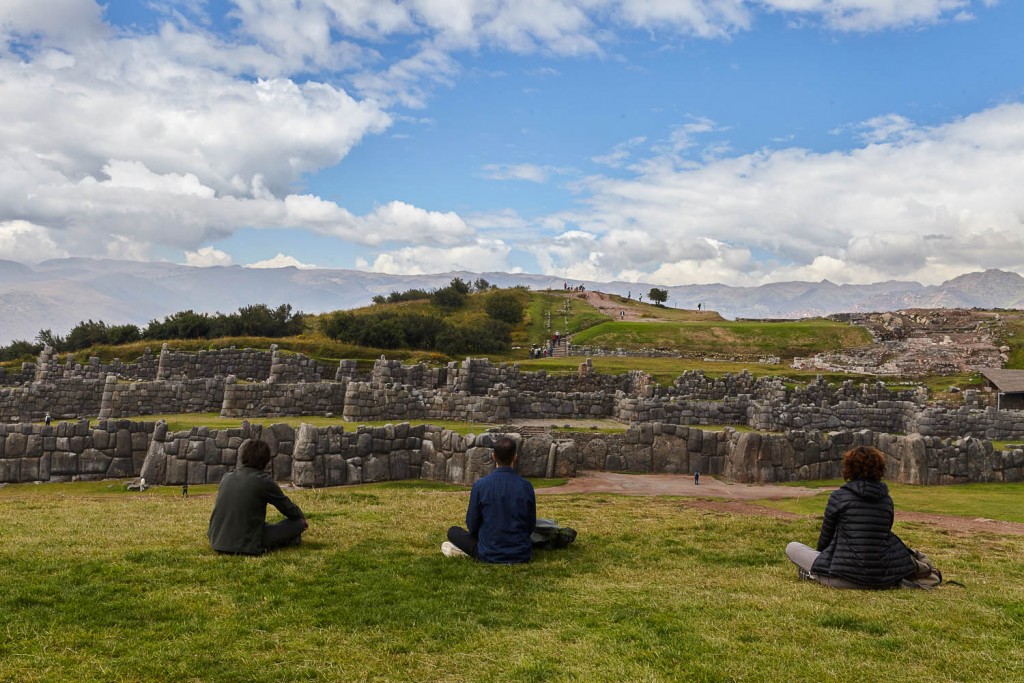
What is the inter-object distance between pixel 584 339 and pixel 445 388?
31068mm

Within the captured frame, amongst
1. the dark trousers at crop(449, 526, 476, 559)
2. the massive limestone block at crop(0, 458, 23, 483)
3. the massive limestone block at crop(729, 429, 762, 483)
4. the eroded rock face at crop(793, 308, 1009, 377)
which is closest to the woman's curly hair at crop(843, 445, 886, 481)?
the dark trousers at crop(449, 526, 476, 559)

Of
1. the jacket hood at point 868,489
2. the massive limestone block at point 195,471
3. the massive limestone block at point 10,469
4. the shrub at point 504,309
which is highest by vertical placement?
the shrub at point 504,309

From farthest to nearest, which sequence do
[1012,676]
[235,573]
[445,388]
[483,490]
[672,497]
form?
[445,388], [672,497], [483,490], [235,573], [1012,676]

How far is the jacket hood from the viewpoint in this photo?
8.26 m

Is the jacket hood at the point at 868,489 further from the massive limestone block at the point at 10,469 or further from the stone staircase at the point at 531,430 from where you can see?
the massive limestone block at the point at 10,469

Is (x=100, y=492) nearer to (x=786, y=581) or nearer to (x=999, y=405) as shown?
(x=786, y=581)

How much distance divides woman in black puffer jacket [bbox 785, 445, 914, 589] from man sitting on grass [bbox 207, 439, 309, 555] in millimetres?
6703

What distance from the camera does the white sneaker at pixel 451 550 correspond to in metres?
9.60

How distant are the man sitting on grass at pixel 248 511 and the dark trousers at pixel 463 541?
210 centimetres

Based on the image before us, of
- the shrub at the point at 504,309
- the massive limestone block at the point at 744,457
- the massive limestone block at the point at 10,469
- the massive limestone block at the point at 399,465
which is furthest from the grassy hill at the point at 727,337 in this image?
the massive limestone block at the point at 10,469

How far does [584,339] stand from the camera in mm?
67188

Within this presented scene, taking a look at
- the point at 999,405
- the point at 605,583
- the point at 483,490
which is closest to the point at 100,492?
the point at 483,490

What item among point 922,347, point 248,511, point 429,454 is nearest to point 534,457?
point 429,454

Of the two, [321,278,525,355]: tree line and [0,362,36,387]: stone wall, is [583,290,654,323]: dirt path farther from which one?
[0,362,36,387]: stone wall
